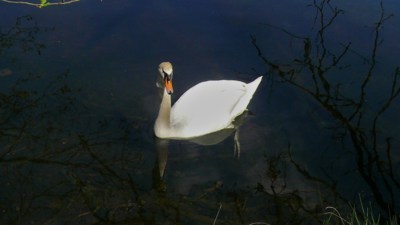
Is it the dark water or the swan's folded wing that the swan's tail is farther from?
the dark water

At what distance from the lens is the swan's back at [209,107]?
618 centimetres

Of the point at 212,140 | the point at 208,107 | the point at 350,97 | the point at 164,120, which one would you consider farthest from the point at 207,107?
the point at 350,97

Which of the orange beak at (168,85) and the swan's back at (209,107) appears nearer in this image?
the orange beak at (168,85)

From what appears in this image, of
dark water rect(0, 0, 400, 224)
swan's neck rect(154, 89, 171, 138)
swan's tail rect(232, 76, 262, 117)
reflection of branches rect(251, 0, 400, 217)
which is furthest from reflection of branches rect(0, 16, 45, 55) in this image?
reflection of branches rect(251, 0, 400, 217)

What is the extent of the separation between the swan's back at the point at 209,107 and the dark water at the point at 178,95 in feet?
0.71

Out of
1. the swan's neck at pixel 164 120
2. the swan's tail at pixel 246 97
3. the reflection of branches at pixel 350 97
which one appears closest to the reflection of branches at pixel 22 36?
the swan's neck at pixel 164 120

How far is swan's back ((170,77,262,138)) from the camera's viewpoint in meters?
6.18

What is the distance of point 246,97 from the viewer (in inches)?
261

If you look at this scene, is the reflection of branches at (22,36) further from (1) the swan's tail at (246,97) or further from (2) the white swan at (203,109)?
(1) the swan's tail at (246,97)

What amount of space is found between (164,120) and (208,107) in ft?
1.99

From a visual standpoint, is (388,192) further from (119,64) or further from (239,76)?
(119,64)

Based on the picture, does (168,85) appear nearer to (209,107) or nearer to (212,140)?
(209,107)

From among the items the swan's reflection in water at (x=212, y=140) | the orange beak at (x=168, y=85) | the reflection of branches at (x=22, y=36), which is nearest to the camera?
the orange beak at (x=168, y=85)

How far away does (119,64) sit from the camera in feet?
23.5
